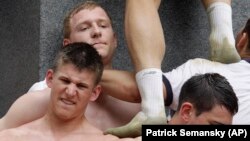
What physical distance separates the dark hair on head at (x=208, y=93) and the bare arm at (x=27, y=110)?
535mm

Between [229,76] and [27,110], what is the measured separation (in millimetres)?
711

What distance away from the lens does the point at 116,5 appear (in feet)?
10.8

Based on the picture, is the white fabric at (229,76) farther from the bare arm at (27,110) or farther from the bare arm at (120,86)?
the bare arm at (27,110)

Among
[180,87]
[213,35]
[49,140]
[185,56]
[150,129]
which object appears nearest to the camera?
[150,129]

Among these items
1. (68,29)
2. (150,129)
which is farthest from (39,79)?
(150,129)

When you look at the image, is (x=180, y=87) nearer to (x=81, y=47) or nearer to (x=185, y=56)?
(x=81, y=47)

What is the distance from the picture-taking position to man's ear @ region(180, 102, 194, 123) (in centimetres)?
228

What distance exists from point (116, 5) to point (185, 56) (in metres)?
0.38

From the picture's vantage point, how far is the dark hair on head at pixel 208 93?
7.53 ft

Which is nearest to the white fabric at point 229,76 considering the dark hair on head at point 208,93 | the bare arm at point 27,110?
the dark hair on head at point 208,93

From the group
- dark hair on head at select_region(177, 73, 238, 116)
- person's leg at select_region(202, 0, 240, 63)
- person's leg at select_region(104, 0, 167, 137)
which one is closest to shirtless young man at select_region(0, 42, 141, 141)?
person's leg at select_region(104, 0, 167, 137)

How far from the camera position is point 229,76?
2.61 meters

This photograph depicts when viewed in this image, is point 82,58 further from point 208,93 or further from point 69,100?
point 208,93

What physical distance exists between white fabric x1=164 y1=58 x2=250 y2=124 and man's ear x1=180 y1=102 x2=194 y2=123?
29 cm
